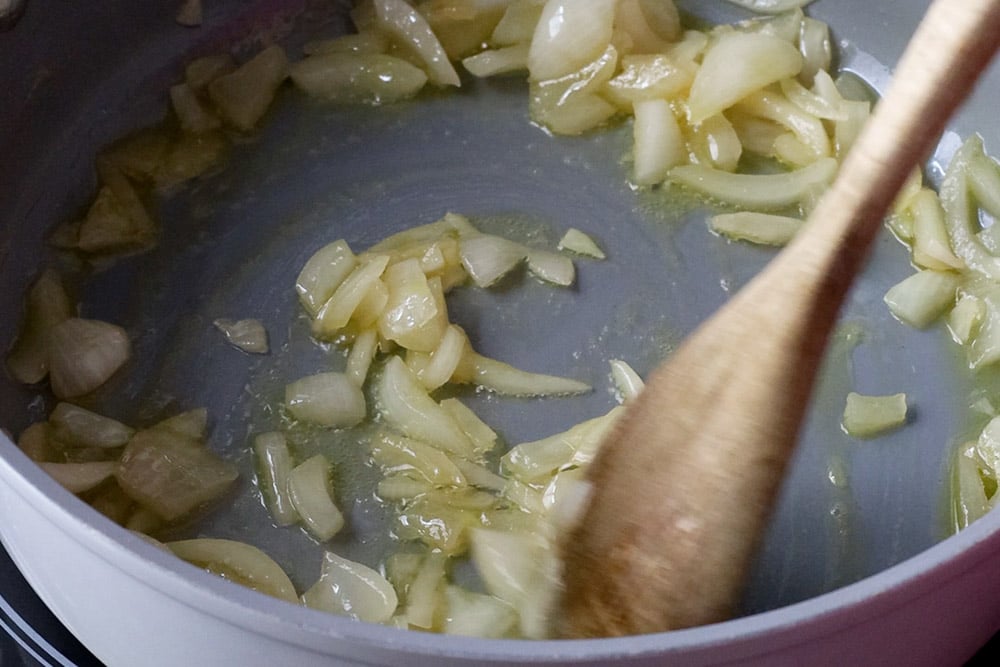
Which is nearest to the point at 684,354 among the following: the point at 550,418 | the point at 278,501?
the point at 550,418

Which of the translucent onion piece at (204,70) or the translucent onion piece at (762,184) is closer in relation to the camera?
the translucent onion piece at (762,184)

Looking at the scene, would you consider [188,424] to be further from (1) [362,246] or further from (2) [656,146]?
(2) [656,146]

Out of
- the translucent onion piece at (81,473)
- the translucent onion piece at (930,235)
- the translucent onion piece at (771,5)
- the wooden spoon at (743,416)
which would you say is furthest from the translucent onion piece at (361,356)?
the translucent onion piece at (771,5)

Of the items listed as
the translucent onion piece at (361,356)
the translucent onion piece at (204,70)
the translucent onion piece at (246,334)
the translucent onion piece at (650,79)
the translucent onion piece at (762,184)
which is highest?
the translucent onion piece at (650,79)

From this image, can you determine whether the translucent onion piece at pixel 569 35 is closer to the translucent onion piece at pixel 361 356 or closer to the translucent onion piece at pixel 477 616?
the translucent onion piece at pixel 361 356

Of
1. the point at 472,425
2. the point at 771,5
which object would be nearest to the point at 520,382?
the point at 472,425

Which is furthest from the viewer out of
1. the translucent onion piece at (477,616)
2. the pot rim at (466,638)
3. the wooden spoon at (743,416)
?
the translucent onion piece at (477,616)

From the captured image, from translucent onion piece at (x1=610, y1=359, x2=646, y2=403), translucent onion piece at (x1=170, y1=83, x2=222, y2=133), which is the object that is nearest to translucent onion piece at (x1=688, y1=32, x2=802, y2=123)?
translucent onion piece at (x1=610, y1=359, x2=646, y2=403)
